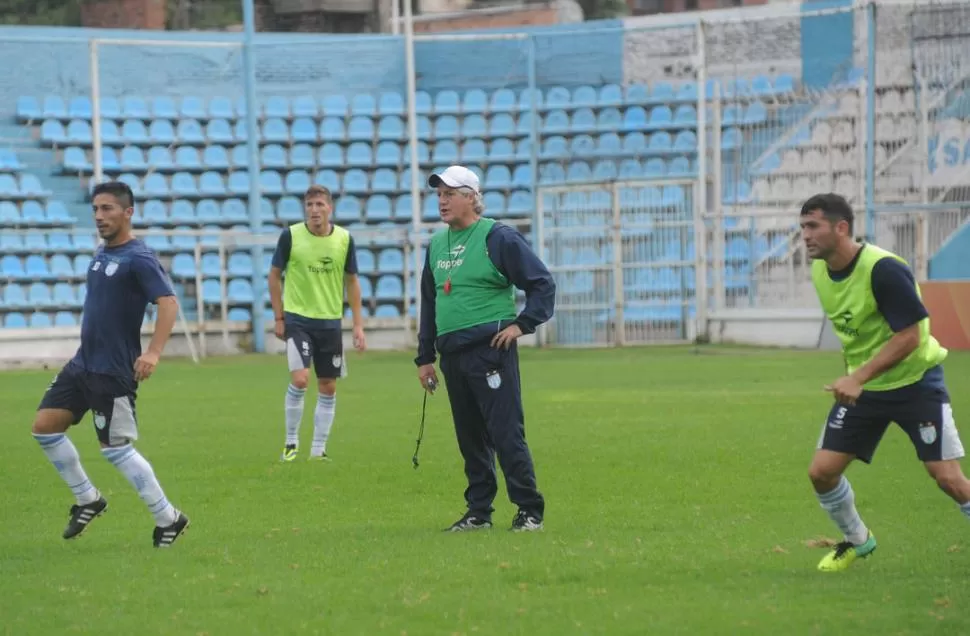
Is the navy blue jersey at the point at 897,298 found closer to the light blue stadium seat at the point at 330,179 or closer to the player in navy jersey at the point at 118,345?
the player in navy jersey at the point at 118,345

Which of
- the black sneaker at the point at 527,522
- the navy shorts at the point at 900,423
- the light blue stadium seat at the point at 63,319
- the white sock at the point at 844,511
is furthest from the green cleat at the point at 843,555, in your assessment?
the light blue stadium seat at the point at 63,319

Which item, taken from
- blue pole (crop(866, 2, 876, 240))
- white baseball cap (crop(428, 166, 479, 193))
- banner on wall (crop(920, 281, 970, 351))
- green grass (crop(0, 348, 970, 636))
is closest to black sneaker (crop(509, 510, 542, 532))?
green grass (crop(0, 348, 970, 636))

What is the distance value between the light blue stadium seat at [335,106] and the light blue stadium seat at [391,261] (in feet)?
12.9

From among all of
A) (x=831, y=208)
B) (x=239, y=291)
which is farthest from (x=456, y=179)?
(x=239, y=291)

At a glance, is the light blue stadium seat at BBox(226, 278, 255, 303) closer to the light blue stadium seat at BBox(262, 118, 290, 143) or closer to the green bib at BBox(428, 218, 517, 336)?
the light blue stadium seat at BBox(262, 118, 290, 143)

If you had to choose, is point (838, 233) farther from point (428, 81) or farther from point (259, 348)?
point (428, 81)

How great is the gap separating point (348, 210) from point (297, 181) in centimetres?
128

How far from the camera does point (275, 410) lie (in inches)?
729

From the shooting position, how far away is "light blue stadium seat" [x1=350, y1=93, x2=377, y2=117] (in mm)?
35812

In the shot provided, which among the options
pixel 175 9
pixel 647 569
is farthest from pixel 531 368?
pixel 175 9

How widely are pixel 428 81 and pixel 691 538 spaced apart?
29.0 m

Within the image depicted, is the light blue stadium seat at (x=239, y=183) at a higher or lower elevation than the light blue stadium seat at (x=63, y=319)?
higher

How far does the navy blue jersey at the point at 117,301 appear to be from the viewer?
9172 millimetres

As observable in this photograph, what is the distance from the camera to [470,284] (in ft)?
31.9
